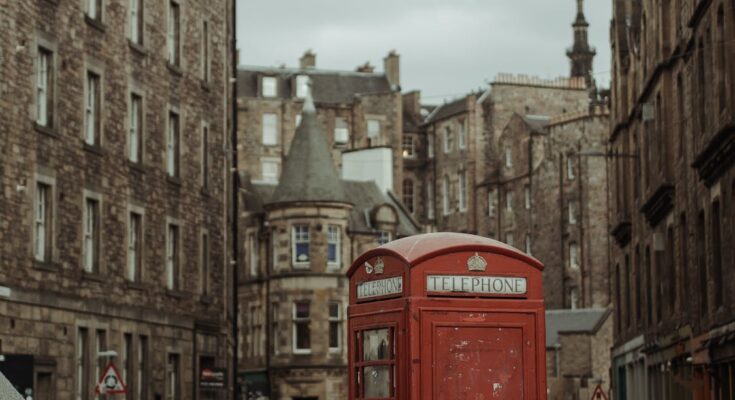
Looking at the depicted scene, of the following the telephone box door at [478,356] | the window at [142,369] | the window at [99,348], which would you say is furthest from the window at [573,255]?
the telephone box door at [478,356]

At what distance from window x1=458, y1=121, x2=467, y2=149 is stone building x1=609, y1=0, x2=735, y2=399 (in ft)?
201

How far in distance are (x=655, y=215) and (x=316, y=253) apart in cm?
2929

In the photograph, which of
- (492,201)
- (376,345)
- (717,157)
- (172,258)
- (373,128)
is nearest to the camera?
(376,345)

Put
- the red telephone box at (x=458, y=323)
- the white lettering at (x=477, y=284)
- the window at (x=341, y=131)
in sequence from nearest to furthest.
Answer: the red telephone box at (x=458, y=323) → the white lettering at (x=477, y=284) → the window at (x=341, y=131)

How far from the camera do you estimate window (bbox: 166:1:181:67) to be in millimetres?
43656

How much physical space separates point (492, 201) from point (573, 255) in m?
11.6

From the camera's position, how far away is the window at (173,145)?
43.4m

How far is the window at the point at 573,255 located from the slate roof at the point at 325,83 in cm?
1700

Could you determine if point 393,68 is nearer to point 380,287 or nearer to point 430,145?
point 430,145

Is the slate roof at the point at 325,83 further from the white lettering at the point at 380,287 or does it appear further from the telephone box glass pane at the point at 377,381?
the telephone box glass pane at the point at 377,381

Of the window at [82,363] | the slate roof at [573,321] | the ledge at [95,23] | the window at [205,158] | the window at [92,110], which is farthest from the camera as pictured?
the slate roof at [573,321]

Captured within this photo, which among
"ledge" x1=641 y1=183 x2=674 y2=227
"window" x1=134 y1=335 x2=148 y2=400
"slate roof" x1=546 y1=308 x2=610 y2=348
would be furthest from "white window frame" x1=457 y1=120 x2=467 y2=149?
"window" x1=134 y1=335 x2=148 y2=400

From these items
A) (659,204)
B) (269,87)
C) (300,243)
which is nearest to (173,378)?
(659,204)

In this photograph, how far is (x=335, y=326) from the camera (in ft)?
230
